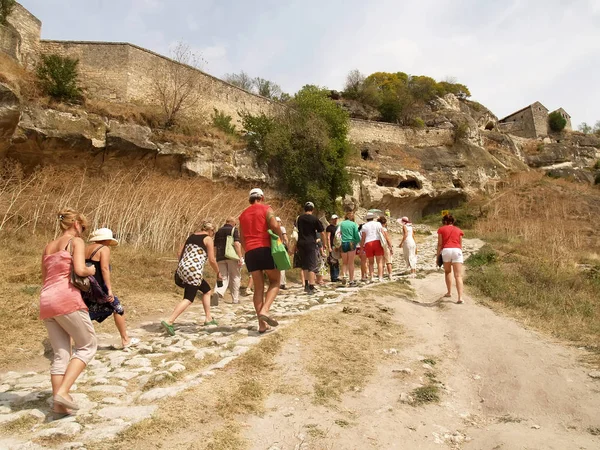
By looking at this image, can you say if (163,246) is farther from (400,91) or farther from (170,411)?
(400,91)

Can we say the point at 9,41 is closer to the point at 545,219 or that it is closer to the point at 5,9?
the point at 5,9

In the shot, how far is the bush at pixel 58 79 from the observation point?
16.3m

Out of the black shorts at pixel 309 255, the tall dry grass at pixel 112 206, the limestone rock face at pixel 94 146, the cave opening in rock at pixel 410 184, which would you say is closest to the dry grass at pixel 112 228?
the tall dry grass at pixel 112 206

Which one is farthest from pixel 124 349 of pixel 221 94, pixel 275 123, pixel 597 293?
pixel 221 94

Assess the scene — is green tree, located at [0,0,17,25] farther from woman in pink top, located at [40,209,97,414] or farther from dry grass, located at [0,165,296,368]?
woman in pink top, located at [40,209,97,414]

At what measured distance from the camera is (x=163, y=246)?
39.0 ft

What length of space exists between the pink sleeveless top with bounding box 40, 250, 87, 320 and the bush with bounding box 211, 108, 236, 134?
18613mm

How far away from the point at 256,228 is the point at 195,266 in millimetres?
1191

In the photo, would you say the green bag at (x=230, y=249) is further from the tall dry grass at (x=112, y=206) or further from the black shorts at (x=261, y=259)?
the tall dry grass at (x=112, y=206)

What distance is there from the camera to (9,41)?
55.8 feet

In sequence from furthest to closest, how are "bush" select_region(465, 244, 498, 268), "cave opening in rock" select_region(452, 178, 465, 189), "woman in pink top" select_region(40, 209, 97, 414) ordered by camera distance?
"cave opening in rock" select_region(452, 178, 465, 189) → "bush" select_region(465, 244, 498, 268) → "woman in pink top" select_region(40, 209, 97, 414)

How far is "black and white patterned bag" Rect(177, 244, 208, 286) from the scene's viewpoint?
5.98 meters

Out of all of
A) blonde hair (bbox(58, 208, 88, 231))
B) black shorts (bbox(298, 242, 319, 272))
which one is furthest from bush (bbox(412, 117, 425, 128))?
blonde hair (bbox(58, 208, 88, 231))

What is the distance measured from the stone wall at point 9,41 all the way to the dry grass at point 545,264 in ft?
62.8
